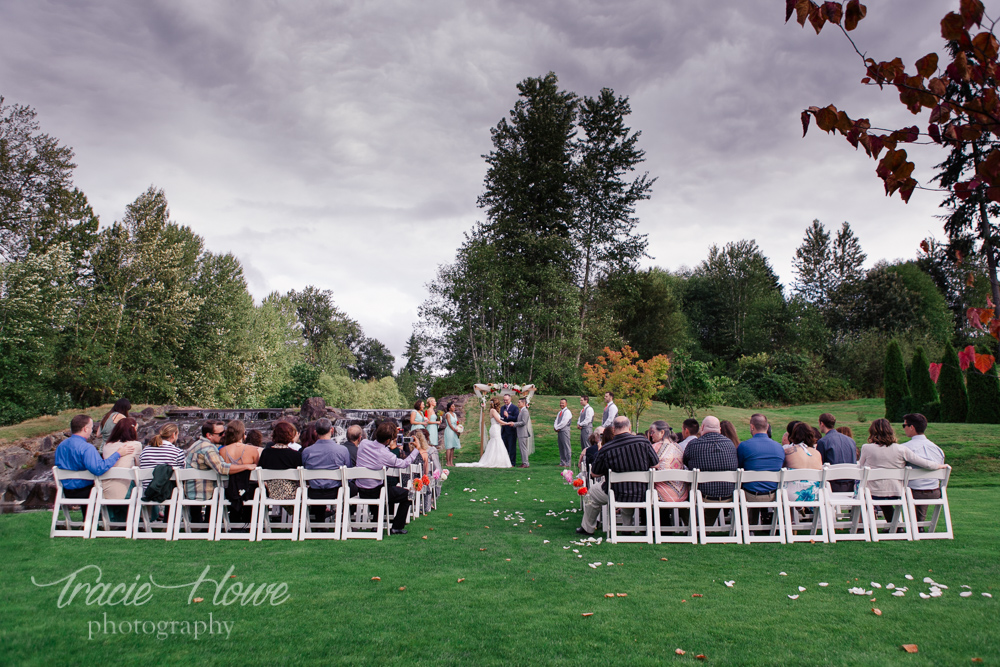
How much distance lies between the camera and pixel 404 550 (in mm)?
6246

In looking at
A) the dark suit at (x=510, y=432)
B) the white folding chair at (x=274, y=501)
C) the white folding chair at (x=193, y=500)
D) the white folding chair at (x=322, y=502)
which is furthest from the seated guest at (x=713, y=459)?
the dark suit at (x=510, y=432)

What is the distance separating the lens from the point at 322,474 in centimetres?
680

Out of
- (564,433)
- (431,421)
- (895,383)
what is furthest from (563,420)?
(895,383)

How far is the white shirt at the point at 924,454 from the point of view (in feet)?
22.3

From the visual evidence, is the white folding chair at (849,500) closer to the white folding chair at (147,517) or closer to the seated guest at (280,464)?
the seated guest at (280,464)

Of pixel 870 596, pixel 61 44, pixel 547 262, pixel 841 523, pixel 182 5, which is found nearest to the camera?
pixel 870 596

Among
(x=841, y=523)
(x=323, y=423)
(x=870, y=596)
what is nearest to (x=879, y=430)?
(x=841, y=523)

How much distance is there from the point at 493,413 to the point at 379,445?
897 cm

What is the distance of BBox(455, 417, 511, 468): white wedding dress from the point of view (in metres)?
16.2

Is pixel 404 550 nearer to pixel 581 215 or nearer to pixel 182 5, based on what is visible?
pixel 182 5

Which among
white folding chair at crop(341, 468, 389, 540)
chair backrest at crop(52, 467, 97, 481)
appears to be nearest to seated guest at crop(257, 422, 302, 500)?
white folding chair at crop(341, 468, 389, 540)

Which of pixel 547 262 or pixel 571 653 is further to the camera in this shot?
pixel 547 262

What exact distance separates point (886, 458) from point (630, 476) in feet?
9.83

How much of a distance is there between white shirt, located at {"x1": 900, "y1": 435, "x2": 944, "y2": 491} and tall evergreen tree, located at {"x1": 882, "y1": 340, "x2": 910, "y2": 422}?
73.7 ft
